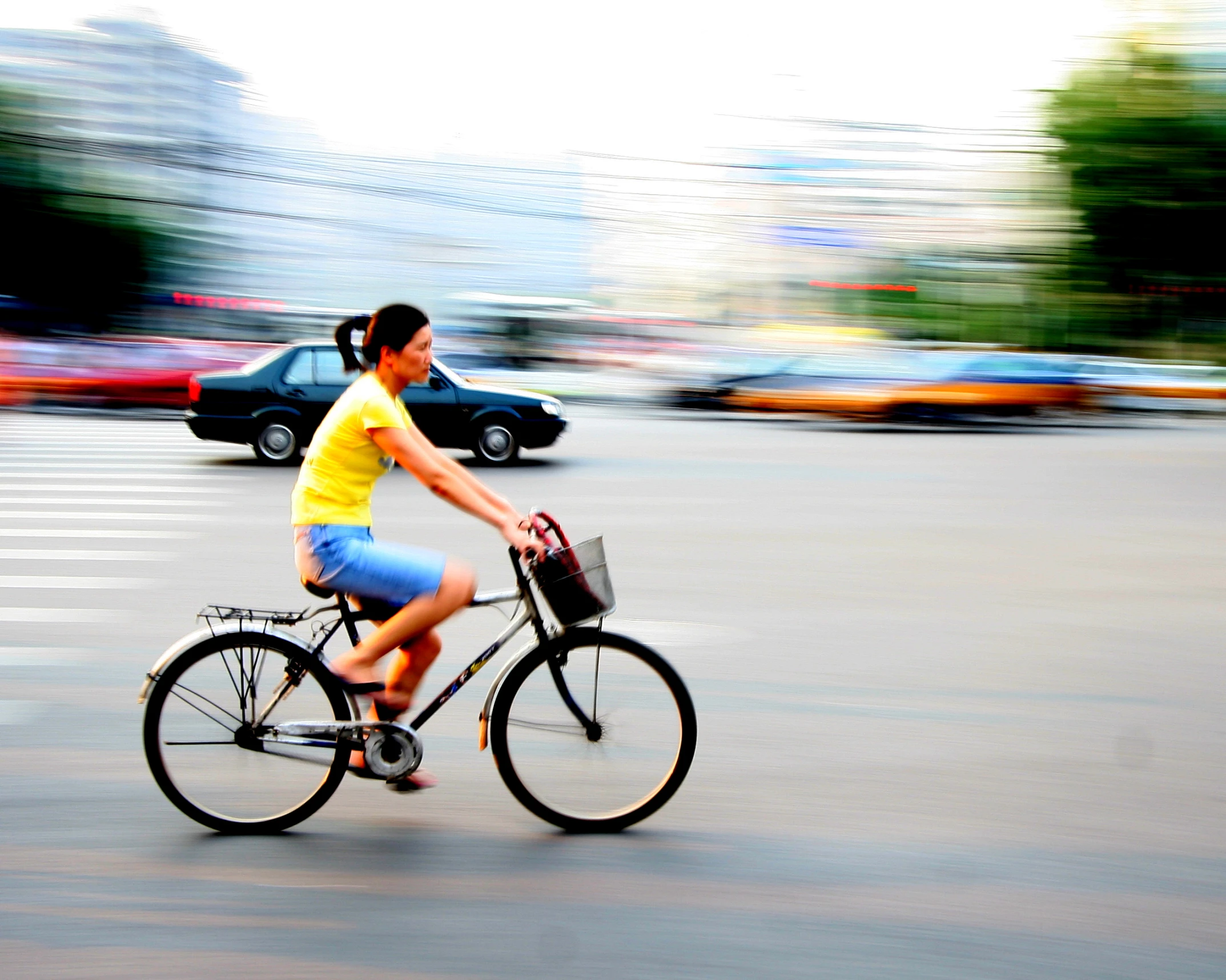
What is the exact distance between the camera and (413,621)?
3713 mm

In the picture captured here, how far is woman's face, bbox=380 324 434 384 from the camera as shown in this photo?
3643 mm

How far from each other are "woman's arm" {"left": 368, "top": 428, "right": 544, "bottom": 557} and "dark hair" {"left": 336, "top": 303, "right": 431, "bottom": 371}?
26 centimetres

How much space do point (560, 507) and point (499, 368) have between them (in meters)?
21.9

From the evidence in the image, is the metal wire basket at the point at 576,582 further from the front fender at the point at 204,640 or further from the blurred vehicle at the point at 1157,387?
the blurred vehicle at the point at 1157,387

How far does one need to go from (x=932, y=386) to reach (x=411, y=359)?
17.7 meters

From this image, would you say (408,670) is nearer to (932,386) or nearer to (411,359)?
(411,359)

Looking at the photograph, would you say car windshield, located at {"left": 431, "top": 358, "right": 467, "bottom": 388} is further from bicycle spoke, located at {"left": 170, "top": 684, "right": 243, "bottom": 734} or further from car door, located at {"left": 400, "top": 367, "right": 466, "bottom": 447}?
bicycle spoke, located at {"left": 170, "top": 684, "right": 243, "bottom": 734}

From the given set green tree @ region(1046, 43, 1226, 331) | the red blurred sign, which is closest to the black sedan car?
the red blurred sign

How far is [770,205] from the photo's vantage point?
133ft

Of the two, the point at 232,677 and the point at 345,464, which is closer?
the point at 345,464

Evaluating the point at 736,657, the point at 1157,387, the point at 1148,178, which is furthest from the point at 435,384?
the point at 1148,178

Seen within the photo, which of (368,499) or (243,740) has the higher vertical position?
(368,499)

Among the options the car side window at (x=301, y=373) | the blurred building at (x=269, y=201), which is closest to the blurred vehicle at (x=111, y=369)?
the blurred building at (x=269, y=201)

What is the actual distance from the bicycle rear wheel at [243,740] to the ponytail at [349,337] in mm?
852
